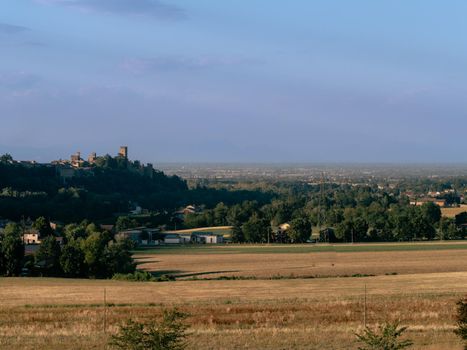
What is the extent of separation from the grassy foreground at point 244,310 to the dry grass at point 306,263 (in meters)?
6.58

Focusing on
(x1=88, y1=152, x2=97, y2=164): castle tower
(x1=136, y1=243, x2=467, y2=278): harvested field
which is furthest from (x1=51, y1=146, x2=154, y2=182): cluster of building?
(x1=136, y1=243, x2=467, y2=278): harvested field

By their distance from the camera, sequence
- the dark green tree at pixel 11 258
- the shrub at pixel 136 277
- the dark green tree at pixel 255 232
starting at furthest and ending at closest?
1. the dark green tree at pixel 255 232
2. the dark green tree at pixel 11 258
3. the shrub at pixel 136 277

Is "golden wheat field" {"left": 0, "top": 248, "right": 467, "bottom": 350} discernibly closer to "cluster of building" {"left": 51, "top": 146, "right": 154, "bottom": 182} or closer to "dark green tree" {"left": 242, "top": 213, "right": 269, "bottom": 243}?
"dark green tree" {"left": 242, "top": 213, "right": 269, "bottom": 243}

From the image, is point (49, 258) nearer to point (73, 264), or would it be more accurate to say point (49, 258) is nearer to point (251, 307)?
point (73, 264)

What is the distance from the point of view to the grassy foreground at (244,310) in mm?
21766

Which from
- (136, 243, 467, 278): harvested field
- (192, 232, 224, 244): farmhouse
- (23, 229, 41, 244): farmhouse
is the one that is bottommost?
(192, 232, 224, 244): farmhouse

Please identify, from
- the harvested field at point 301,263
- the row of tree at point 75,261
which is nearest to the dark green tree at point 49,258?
the row of tree at point 75,261

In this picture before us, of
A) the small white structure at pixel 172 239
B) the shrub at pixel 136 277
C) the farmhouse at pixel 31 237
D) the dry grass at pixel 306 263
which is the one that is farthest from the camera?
the small white structure at pixel 172 239

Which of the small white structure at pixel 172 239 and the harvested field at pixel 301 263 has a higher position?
the harvested field at pixel 301 263

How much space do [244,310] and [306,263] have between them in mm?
27950

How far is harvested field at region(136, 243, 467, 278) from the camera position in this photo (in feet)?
161

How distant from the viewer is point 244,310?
28.2 m

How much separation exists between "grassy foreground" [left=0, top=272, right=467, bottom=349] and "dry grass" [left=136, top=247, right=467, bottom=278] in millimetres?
6575

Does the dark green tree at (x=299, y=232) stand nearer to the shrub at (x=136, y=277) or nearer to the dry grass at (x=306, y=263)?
the dry grass at (x=306, y=263)
